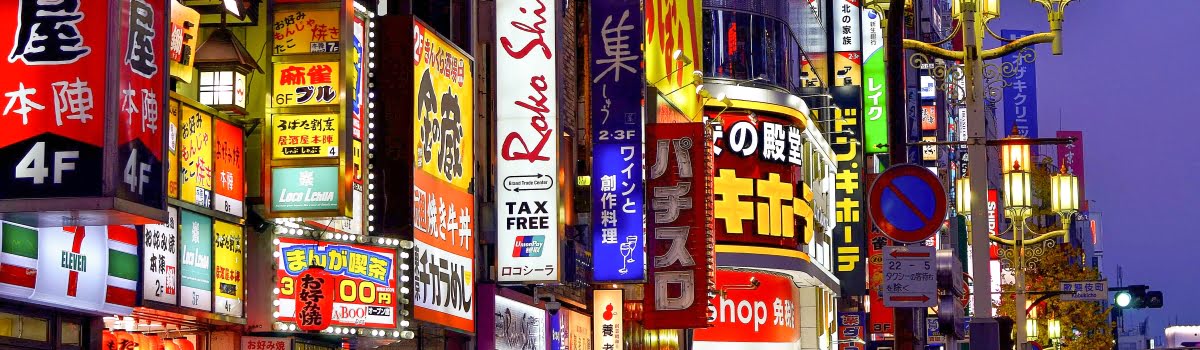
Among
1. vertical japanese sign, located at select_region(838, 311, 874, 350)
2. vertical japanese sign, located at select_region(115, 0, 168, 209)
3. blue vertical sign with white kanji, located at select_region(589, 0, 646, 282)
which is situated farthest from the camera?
vertical japanese sign, located at select_region(838, 311, 874, 350)

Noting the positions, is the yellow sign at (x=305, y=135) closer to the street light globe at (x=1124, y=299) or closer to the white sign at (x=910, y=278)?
the white sign at (x=910, y=278)

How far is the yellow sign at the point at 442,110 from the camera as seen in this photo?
25062mm

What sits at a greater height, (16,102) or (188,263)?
(16,102)

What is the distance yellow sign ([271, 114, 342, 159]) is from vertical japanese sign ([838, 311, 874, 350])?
40.4 meters

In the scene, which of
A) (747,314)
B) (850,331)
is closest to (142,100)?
(747,314)

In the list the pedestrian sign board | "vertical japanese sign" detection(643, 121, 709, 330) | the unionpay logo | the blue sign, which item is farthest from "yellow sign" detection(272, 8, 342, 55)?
the blue sign

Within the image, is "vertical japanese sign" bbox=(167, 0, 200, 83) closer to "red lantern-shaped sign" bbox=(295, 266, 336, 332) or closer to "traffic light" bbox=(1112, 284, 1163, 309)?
"red lantern-shaped sign" bbox=(295, 266, 336, 332)

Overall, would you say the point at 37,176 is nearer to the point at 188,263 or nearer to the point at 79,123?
the point at 79,123

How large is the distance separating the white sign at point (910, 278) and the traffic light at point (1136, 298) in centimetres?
2378

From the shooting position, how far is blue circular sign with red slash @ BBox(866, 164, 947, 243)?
71.2 ft

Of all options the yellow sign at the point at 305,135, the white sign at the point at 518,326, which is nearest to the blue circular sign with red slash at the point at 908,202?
the yellow sign at the point at 305,135

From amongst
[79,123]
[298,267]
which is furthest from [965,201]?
[79,123]

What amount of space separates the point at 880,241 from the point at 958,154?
43510mm

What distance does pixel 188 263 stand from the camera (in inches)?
762
